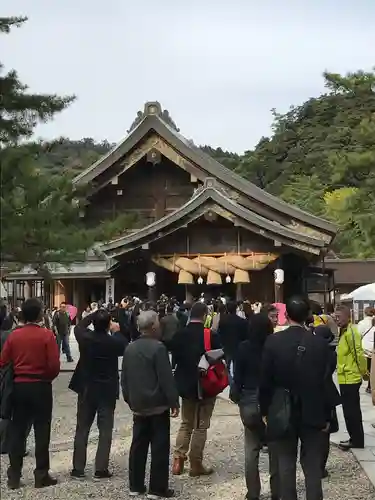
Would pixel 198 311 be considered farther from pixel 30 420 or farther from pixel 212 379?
pixel 30 420

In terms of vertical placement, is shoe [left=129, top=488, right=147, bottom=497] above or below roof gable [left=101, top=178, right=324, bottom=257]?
below

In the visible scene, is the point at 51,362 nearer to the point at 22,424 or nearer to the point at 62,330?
the point at 22,424

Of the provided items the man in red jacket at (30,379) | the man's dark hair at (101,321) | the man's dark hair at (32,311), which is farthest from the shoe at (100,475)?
the man's dark hair at (32,311)

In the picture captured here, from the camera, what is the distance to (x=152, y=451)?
649cm

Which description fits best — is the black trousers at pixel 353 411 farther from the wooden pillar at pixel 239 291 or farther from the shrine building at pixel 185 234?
the wooden pillar at pixel 239 291

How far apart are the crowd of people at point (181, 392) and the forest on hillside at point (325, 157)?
1315cm

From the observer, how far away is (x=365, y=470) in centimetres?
733

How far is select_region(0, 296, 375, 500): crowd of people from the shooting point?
5289 millimetres

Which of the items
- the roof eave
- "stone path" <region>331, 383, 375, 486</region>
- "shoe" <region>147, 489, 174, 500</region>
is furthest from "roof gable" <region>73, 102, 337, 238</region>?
"shoe" <region>147, 489, 174, 500</region>

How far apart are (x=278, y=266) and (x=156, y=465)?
617 inches

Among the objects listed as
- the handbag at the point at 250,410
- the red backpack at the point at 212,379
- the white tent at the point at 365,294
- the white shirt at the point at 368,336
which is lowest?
the handbag at the point at 250,410

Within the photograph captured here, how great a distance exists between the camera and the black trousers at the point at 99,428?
23.2 feet

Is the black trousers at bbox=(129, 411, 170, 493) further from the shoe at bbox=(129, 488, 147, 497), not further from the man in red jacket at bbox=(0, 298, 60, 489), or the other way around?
the man in red jacket at bbox=(0, 298, 60, 489)

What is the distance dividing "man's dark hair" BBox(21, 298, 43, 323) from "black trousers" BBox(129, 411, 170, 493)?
1.33 m
